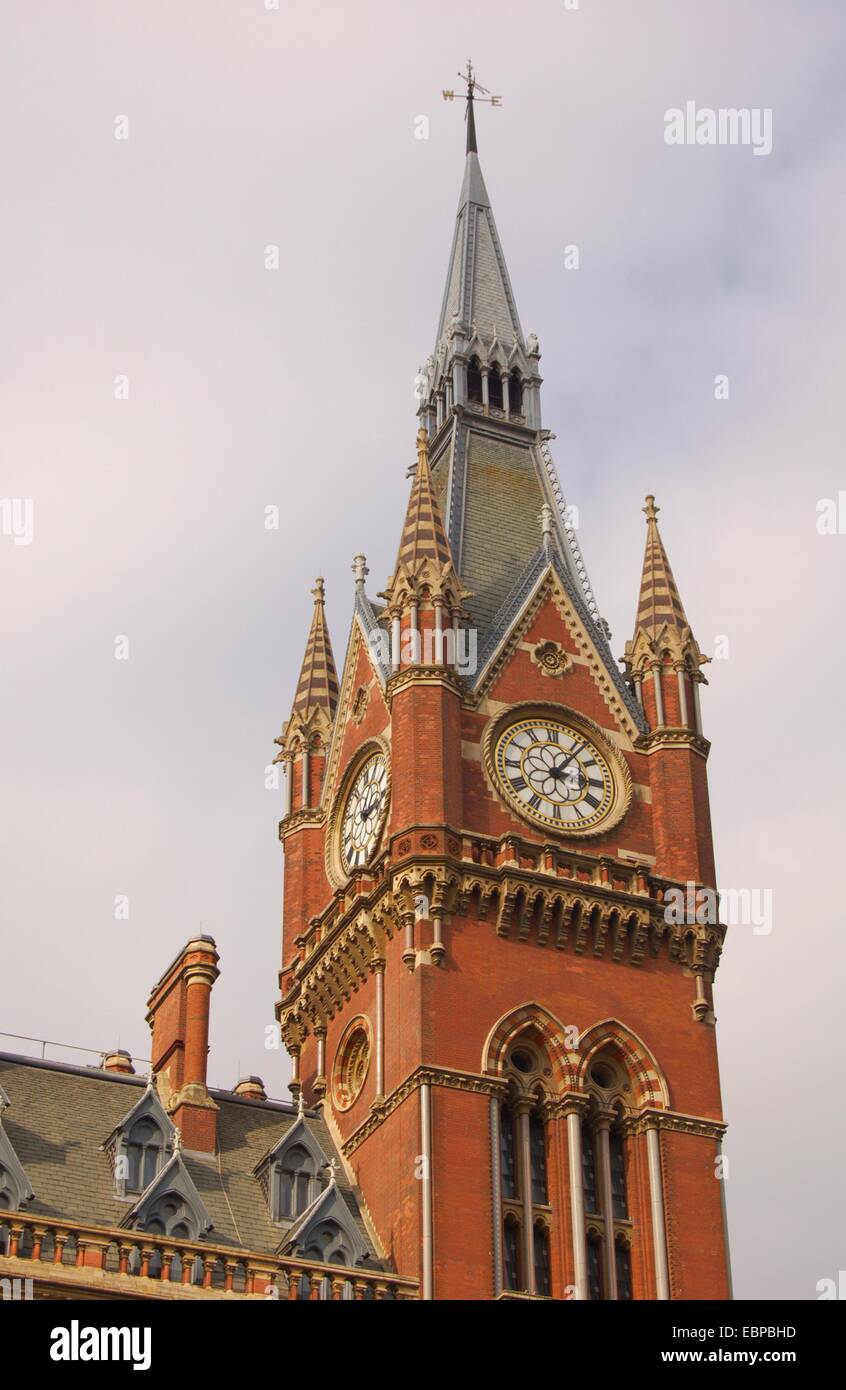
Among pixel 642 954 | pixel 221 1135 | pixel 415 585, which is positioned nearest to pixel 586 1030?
pixel 642 954

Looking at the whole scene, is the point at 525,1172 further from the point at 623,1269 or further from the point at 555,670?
the point at 555,670

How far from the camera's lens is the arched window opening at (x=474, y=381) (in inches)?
2586

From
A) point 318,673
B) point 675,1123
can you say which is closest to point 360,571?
point 318,673

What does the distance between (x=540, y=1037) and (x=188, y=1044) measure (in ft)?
25.3

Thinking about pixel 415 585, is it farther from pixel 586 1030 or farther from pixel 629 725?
pixel 586 1030

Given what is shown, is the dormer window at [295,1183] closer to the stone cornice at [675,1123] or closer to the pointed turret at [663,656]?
the stone cornice at [675,1123]

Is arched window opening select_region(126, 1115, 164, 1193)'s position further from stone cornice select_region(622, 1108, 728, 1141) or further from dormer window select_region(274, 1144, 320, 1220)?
stone cornice select_region(622, 1108, 728, 1141)

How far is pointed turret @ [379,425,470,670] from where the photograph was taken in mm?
54406

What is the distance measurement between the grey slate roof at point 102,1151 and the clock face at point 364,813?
6.52 m

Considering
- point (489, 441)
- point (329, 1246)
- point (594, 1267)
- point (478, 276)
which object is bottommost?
point (594, 1267)

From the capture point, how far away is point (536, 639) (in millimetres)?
56500

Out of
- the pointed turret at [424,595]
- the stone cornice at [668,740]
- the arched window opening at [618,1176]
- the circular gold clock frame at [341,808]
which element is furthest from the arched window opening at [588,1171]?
the pointed turret at [424,595]

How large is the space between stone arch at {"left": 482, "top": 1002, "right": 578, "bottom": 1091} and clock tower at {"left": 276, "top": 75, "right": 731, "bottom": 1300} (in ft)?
0.18

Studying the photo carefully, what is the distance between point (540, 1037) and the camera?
50.0 m
